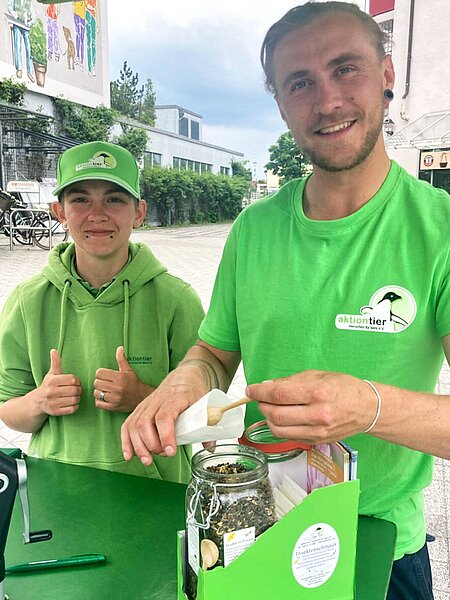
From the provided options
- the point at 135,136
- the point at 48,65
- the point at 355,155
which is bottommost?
the point at 355,155

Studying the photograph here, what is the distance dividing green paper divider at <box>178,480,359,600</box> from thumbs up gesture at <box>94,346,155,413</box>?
700 millimetres

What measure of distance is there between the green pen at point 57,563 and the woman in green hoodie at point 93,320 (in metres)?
0.43

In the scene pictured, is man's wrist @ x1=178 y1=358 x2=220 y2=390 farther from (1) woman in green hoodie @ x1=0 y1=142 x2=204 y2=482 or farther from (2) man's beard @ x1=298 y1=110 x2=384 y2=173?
(2) man's beard @ x1=298 y1=110 x2=384 y2=173

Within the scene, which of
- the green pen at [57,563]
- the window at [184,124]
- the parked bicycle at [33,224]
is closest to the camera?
the green pen at [57,563]

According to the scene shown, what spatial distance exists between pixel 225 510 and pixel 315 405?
6.4 inches

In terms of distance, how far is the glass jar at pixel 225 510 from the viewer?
58 centimetres

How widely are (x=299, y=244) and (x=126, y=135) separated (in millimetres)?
21562

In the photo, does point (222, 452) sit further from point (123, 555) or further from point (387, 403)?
point (123, 555)

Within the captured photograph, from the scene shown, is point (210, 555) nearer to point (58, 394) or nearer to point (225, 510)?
point (225, 510)

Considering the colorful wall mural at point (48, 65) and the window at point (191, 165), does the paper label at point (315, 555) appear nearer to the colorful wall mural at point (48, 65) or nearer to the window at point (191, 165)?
the colorful wall mural at point (48, 65)

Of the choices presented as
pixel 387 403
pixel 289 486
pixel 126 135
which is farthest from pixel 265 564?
pixel 126 135

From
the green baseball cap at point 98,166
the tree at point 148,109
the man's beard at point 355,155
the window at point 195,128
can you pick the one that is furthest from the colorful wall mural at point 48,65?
the man's beard at point 355,155

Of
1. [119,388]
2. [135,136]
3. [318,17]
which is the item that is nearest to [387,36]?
[318,17]

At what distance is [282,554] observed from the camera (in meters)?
0.58
